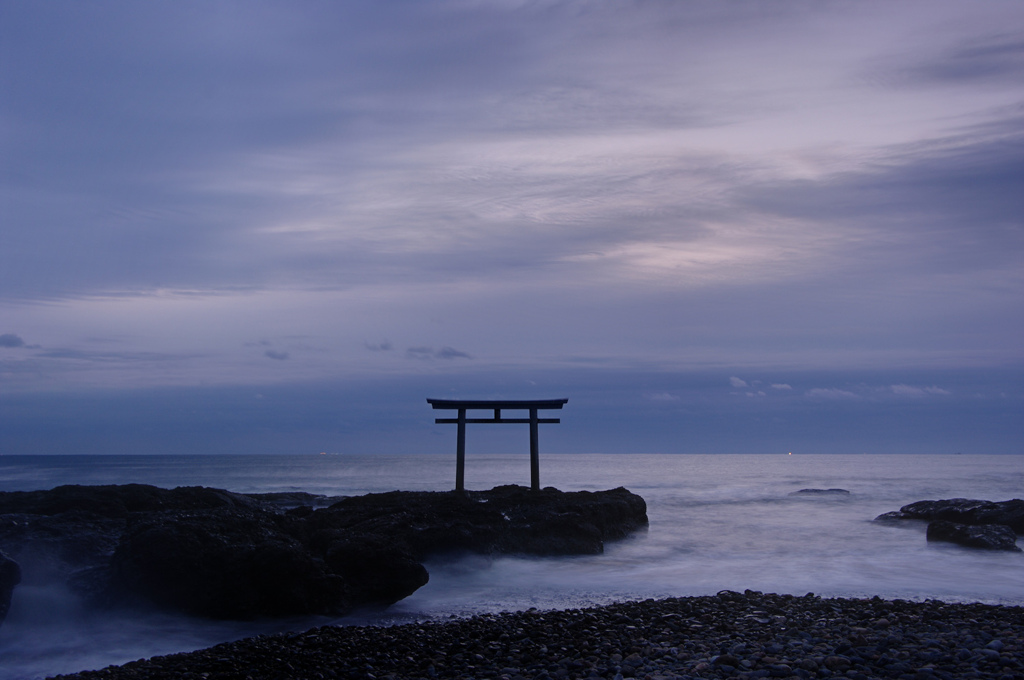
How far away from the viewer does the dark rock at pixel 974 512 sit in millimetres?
20266

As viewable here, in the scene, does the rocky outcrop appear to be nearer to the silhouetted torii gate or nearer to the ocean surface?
the ocean surface

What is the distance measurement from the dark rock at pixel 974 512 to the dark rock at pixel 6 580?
875 inches

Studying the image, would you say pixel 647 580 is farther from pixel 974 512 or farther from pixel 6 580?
pixel 974 512

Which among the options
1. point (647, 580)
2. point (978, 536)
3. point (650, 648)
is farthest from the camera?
point (978, 536)

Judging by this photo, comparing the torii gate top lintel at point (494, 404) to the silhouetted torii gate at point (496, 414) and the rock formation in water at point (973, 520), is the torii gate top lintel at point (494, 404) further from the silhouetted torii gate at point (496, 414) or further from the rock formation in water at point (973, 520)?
the rock formation in water at point (973, 520)

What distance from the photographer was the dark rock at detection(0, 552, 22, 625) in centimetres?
938

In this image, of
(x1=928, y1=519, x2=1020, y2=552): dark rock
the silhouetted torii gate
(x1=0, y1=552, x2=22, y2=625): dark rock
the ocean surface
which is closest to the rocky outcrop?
the ocean surface

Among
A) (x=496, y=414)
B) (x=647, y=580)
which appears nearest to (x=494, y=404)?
(x=496, y=414)

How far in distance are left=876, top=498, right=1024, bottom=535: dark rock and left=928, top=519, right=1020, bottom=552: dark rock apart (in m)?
2.81

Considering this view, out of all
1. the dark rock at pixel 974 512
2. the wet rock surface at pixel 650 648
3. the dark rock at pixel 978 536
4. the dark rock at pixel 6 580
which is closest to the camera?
the wet rock surface at pixel 650 648

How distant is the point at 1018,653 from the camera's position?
720cm

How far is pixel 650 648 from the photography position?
25.2 feet

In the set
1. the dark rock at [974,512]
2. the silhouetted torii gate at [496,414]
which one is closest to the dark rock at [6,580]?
the silhouetted torii gate at [496,414]

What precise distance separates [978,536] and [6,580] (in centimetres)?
1885
